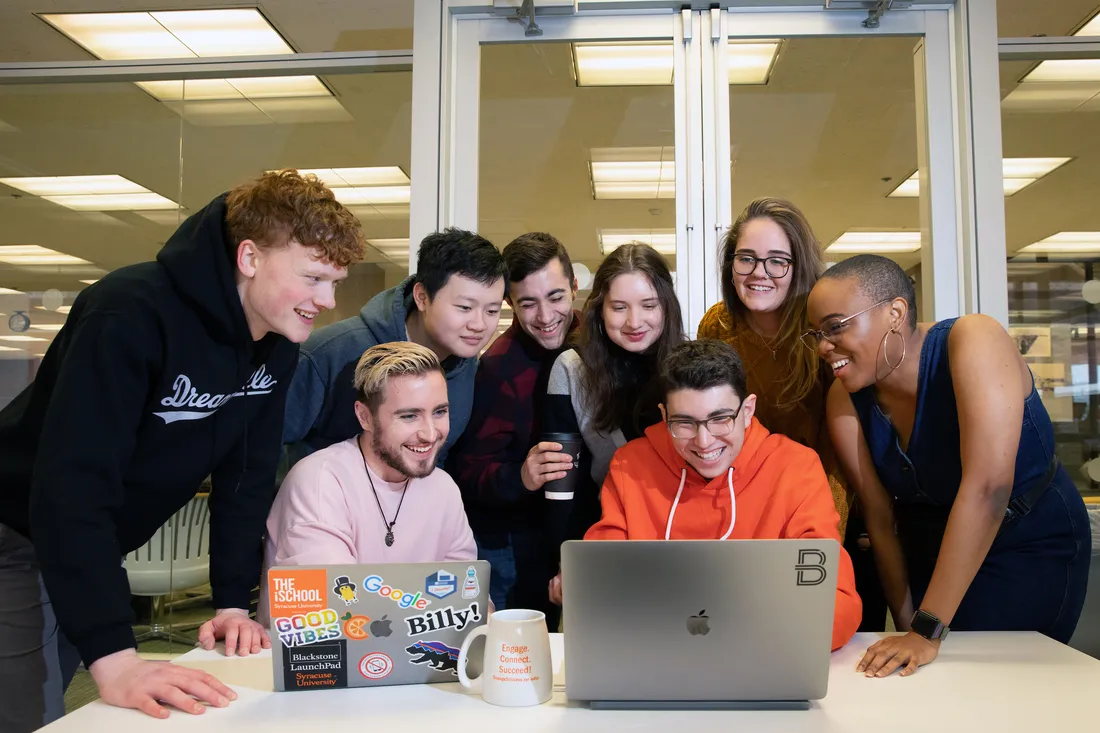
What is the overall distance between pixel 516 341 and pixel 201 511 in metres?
2.22

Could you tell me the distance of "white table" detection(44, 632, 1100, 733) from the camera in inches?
41.2

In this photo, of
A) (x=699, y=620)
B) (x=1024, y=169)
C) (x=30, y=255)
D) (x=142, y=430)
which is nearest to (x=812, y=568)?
(x=699, y=620)

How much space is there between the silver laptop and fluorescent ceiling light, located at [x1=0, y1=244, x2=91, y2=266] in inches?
143

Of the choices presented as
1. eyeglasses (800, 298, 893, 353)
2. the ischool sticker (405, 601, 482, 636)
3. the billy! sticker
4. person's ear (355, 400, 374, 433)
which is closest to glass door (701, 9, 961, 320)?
eyeglasses (800, 298, 893, 353)

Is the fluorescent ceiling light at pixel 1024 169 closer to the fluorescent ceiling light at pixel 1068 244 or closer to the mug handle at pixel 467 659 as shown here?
the fluorescent ceiling light at pixel 1068 244

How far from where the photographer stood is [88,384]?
51.3 inches

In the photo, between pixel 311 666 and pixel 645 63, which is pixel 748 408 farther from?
pixel 645 63

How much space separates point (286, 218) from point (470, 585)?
757 millimetres

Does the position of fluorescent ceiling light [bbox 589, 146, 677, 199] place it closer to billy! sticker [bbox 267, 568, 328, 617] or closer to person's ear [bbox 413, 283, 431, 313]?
person's ear [bbox 413, 283, 431, 313]

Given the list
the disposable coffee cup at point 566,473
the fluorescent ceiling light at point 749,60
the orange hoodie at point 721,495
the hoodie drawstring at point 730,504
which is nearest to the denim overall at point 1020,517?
the orange hoodie at point 721,495

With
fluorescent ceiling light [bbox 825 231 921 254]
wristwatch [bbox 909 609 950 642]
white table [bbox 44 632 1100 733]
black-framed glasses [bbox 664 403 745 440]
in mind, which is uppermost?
fluorescent ceiling light [bbox 825 231 921 254]

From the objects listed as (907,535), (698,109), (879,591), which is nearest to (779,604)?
(907,535)

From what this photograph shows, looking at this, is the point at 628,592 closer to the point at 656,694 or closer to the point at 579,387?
the point at 656,694

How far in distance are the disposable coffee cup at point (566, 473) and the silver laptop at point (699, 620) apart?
673 millimetres
